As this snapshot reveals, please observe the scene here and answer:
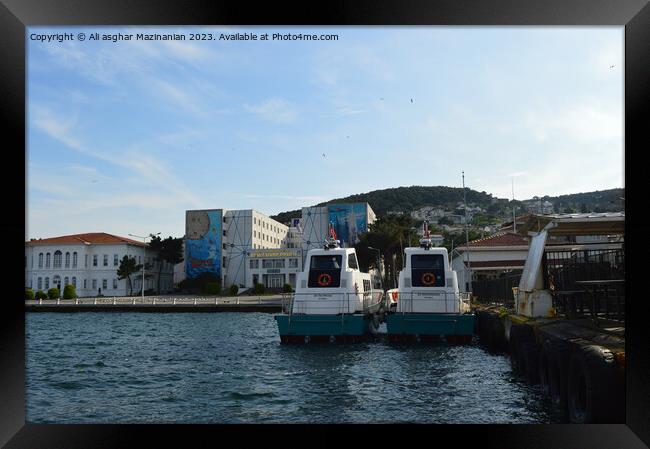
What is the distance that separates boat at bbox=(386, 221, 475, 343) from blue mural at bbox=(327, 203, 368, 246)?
38.8 metres

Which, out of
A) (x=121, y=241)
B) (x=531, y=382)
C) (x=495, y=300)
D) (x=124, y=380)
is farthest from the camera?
(x=121, y=241)

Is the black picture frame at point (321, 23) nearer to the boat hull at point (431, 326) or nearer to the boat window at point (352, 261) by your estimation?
the boat hull at point (431, 326)

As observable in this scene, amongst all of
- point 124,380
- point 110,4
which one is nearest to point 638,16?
point 110,4

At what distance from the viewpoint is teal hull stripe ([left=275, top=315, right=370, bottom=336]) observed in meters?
17.2

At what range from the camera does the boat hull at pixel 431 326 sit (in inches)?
662

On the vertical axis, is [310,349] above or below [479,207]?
below

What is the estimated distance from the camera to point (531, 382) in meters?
10.1

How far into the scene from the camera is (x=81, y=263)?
48906 millimetres

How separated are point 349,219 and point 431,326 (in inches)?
1628

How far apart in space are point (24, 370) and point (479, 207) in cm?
7105

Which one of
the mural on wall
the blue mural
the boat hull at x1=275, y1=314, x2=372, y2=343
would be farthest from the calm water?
the blue mural

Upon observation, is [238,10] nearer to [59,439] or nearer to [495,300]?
[59,439]

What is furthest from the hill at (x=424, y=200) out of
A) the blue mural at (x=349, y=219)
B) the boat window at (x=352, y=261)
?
the boat window at (x=352, y=261)

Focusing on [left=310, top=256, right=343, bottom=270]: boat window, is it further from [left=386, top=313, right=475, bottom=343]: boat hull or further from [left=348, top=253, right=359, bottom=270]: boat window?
[left=386, top=313, right=475, bottom=343]: boat hull
